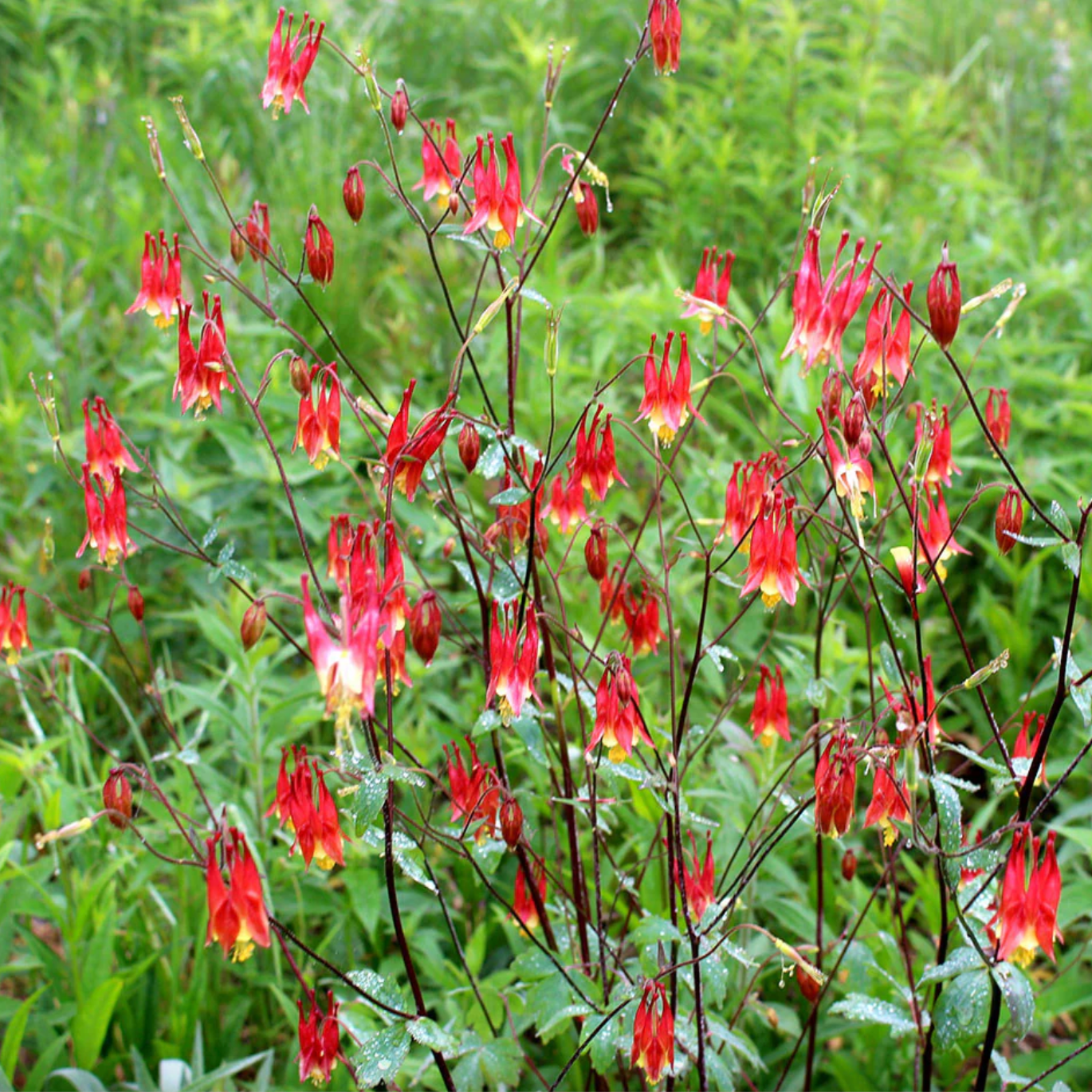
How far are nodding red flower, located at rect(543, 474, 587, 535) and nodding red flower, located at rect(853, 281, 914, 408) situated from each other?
0.42m

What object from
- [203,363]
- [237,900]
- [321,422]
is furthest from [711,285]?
[237,900]

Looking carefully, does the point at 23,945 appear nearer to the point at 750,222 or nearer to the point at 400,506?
the point at 400,506

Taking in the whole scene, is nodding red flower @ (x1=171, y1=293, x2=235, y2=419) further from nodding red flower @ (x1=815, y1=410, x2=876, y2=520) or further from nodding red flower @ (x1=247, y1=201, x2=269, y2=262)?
nodding red flower @ (x1=815, y1=410, x2=876, y2=520)

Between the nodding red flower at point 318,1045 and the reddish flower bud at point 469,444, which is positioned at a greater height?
the reddish flower bud at point 469,444

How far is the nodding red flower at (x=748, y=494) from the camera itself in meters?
1.50

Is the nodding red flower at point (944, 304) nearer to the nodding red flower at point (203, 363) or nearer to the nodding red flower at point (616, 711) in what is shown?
the nodding red flower at point (616, 711)

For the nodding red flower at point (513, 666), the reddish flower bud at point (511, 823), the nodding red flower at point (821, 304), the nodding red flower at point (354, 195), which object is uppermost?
the nodding red flower at point (354, 195)

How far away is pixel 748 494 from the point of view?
5.07 feet

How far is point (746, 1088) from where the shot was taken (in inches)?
84.0

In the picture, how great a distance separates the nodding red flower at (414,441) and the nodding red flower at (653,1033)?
689 millimetres

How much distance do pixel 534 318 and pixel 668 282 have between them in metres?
0.45

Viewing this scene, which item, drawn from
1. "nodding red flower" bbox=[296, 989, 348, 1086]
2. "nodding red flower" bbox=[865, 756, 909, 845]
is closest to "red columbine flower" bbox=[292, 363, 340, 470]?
"nodding red flower" bbox=[296, 989, 348, 1086]

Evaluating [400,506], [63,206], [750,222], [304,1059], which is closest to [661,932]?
[304,1059]

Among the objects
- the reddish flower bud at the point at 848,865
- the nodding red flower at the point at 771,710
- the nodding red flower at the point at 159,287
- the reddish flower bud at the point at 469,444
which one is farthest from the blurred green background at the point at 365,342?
the reddish flower bud at the point at 469,444
